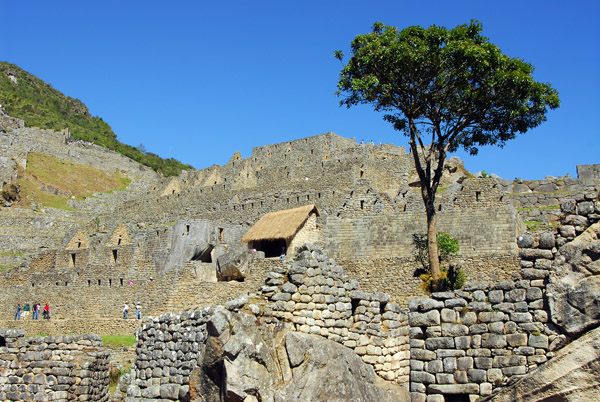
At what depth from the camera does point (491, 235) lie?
2305cm

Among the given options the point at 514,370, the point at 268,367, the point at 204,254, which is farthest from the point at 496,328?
the point at 204,254

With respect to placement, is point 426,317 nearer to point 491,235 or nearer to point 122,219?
point 491,235

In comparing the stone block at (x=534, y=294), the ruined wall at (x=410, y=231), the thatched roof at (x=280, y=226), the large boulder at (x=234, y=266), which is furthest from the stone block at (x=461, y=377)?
the thatched roof at (x=280, y=226)

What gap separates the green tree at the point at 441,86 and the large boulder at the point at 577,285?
12.1m

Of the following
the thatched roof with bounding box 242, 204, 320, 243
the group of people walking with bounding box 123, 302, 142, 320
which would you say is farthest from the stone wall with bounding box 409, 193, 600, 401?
the thatched roof with bounding box 242, 204, 320, 243

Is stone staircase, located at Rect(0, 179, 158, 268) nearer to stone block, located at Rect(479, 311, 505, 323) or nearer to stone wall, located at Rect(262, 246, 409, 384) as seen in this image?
stone wall, located at Rect(262, 246, 409, 384)

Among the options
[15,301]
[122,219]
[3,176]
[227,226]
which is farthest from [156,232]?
[3,176]

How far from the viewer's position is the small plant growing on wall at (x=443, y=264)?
19.5 metres

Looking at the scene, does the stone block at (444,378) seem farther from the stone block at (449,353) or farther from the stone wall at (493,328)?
the stone block at (449,353)

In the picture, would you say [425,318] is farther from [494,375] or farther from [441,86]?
[441,86]

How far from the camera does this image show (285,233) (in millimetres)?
30172

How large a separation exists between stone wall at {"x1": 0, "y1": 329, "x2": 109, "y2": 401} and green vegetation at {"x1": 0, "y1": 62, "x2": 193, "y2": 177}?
77.1 meters

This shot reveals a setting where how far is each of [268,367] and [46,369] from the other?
6.53 metres

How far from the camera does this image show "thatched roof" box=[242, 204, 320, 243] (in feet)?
99.3
